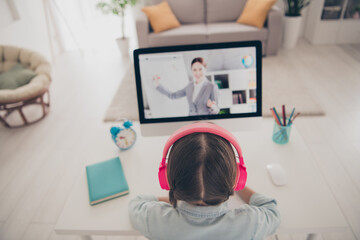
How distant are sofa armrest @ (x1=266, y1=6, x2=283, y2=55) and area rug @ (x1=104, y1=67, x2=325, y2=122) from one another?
640mm

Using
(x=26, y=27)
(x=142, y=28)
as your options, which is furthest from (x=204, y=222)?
(x=26, y=27)

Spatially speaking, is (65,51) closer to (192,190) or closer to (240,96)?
(240,96)

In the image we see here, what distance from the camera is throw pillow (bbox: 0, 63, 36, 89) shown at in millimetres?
2422

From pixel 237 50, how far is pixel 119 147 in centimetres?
65

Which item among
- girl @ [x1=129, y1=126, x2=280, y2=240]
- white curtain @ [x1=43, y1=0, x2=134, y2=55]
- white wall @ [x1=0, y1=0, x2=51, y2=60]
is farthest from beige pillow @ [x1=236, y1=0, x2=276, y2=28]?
girl @ [x1=129, y1=126, x2=280, y2=240]

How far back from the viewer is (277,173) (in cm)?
95

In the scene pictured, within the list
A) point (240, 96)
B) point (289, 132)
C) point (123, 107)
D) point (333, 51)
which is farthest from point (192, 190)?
point (333, 51)

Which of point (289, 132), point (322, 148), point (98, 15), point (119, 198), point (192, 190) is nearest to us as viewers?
point (192, 190)

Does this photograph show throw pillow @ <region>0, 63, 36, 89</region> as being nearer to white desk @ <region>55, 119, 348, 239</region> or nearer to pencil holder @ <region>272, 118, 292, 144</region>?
white desk @ <region>55, 119, 348, 239</region>

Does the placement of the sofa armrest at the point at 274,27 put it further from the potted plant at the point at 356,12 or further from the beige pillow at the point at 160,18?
the beige pillow at the point at 160,18

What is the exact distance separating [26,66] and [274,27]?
3043 mm

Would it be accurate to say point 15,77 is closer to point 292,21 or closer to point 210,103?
point 210,103

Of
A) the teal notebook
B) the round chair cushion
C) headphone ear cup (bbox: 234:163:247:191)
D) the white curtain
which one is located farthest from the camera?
the white curtain

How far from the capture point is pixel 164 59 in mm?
982
